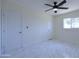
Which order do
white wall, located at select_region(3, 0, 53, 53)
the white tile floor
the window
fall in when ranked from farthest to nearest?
the window < white wall, located at select_region(3, 0, 53, 53) < the white tile floor

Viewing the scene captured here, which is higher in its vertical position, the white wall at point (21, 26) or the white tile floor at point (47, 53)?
the white wall at point (21, 26)

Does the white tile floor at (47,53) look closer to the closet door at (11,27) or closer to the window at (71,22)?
the closet door at (11,27)

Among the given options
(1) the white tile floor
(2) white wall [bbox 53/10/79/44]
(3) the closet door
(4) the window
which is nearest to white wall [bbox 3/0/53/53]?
(3) the closet door

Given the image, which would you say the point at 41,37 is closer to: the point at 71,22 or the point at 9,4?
the point at 71,22

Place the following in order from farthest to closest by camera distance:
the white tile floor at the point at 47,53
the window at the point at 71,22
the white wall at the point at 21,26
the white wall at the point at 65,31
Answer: the window at the point at 71,22 → the white wall at the point at 65,31 → the white wall at the point at 21,26 → the white tile floor at the point at 47,53

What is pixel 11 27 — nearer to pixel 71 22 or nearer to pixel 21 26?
pixel 21 26

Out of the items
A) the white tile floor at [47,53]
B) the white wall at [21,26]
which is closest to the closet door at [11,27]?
the white wall at [21,26]

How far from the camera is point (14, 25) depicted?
577cm

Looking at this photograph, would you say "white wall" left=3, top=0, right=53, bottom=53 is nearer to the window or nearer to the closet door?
the closet door

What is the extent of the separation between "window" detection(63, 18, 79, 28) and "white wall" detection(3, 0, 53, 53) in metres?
1.90

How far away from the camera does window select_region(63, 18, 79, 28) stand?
332 inches

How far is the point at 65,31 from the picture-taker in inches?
365

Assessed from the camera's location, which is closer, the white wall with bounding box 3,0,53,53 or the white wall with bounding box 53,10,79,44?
the white wall with bounding box 3,0,53,53

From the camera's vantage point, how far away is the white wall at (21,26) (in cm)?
534
